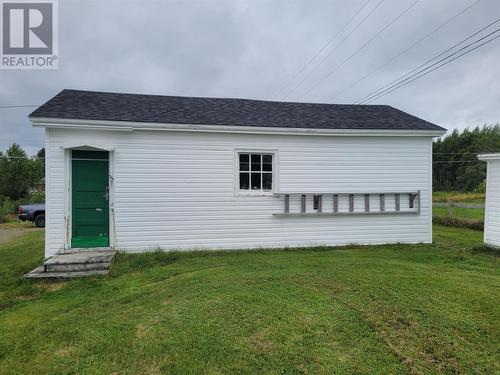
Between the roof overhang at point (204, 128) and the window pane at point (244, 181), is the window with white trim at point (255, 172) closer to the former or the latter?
the window pane at point (244, 181)

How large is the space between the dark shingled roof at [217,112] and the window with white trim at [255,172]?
801 mm

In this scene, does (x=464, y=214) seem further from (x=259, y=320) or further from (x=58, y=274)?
(x=58, y=274)

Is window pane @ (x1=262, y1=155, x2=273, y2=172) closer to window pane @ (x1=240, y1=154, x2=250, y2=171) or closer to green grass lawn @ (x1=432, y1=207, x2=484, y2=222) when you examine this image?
window pane @ (x1=240, y1=154, x2=250, y2=171)

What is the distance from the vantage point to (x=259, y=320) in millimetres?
3387

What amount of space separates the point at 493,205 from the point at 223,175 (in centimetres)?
682

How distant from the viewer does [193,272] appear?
5.52 m

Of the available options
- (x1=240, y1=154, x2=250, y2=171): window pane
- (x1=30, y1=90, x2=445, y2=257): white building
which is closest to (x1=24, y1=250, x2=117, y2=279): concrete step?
(x1=30, y1=90, x2=445, y2=257): white building

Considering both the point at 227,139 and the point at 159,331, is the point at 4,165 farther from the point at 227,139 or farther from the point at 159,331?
the point at 159,331

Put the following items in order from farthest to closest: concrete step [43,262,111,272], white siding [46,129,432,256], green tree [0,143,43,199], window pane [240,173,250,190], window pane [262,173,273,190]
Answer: green tree [0,143,43,199], window pane [262,173,273,190], window pane [240,173,250,190], white siding [46,129,432,256], concrete step [43,262,111,272]

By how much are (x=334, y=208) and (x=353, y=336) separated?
17.6 feet

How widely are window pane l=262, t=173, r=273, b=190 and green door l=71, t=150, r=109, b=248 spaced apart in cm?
368

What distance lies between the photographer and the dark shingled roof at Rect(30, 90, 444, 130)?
7301mm
